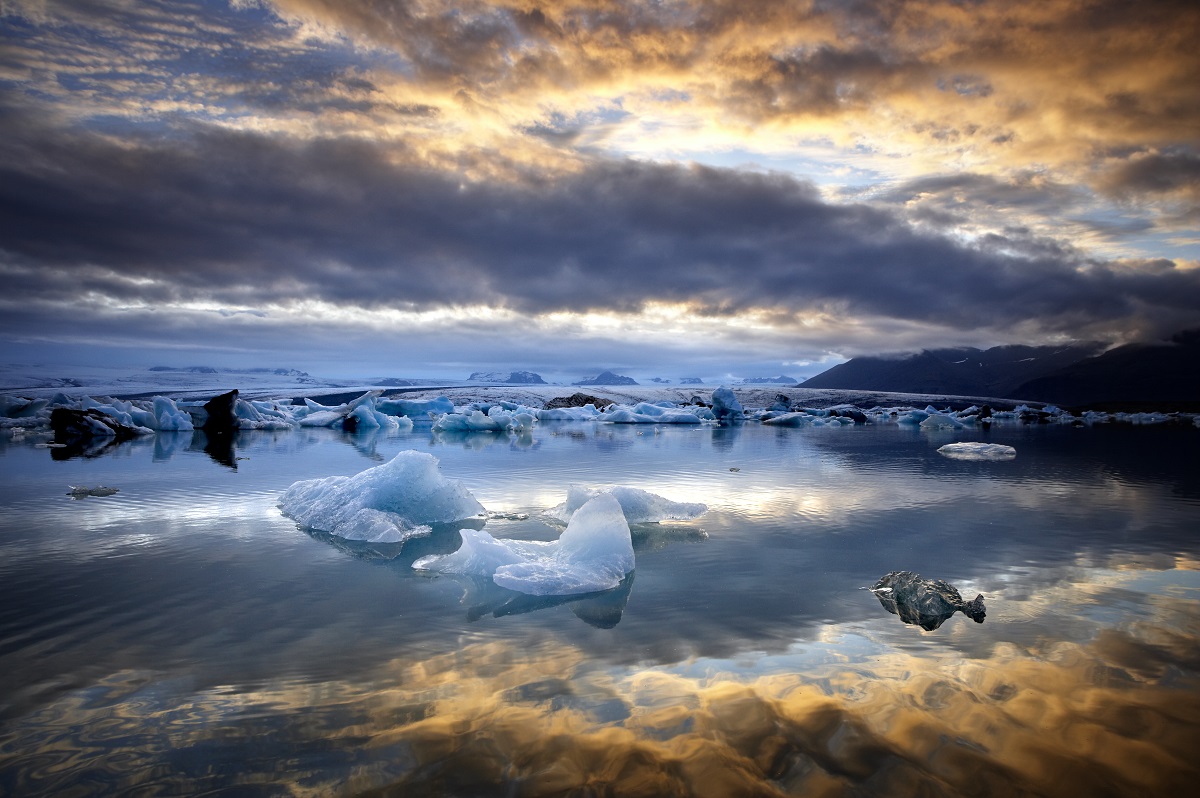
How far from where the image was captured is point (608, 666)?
10.1 feet

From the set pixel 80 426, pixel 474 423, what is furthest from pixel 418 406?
pixel 80 426

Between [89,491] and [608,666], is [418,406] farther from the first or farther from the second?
[608,666]

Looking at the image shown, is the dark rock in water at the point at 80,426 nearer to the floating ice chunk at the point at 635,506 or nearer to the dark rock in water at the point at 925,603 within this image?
the floating ice chunk at the point at 635,506

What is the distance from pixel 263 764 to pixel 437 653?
1076 millimetres

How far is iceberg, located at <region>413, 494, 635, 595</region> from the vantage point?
4.41 metres

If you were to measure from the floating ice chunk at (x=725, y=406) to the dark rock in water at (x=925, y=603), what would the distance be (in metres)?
35.7

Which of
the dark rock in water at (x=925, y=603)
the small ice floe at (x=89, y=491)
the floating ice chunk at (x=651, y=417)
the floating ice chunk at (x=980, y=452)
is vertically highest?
the dark rock in water at (x=925, y=603)

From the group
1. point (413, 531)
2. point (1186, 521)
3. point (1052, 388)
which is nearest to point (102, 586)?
A: point (413, 531)

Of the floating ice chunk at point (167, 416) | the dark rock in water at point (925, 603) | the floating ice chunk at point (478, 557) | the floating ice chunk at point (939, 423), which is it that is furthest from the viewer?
the floating ice chunk at point (939, 423)

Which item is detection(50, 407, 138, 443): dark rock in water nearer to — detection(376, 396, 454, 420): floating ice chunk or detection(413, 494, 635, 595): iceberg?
detection(376, 396, 454, 420): floating ice chunk

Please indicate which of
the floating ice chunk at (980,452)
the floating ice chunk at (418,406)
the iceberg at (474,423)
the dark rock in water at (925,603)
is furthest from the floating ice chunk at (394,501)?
the floating ice chunk at (418,406)

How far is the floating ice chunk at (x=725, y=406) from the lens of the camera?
3972 cm

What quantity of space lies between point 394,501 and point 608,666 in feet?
15.0

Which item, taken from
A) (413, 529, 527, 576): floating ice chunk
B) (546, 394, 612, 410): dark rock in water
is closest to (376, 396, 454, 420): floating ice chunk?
(546, 394, 612, 410): dark rock in water
